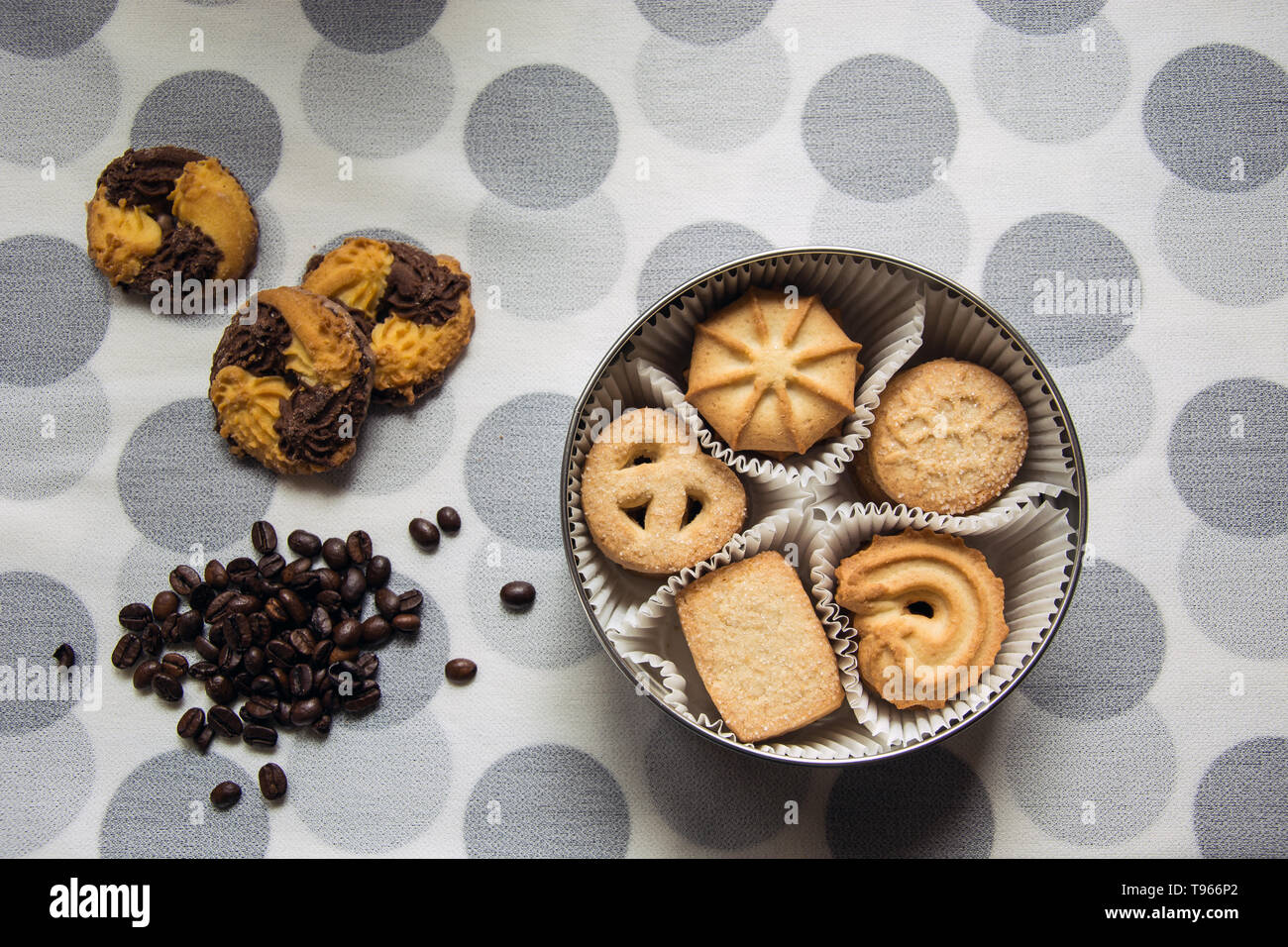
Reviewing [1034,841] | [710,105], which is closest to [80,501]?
[710,105]

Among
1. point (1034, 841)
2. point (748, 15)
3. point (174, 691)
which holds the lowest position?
point (1034, 841)

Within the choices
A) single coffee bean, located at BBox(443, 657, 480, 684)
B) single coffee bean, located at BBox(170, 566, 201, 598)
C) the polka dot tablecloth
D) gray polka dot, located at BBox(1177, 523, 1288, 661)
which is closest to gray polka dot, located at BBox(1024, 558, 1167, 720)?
the polka dot tablecloth

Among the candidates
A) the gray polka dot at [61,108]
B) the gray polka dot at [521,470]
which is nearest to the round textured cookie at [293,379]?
the gray polka dot at [521,470]

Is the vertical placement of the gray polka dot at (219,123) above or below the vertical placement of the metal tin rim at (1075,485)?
above

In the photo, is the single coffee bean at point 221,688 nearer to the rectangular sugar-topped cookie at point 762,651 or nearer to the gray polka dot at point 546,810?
the gray polka dot at point 546,810

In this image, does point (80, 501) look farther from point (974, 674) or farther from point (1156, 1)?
point (1156, 1)

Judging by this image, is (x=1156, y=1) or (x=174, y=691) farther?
(x=1156, y=1)
